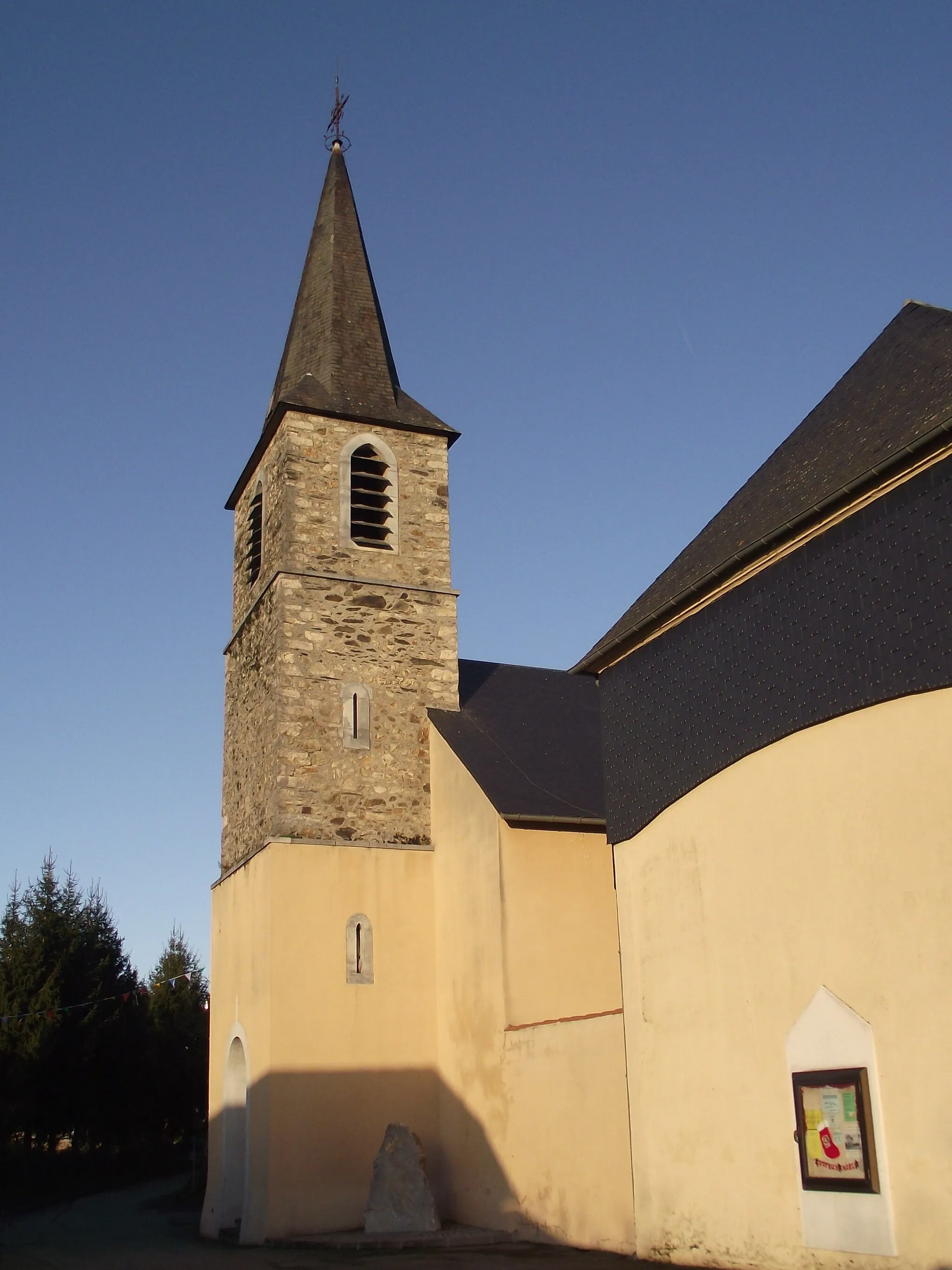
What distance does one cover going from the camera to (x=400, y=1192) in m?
13.8

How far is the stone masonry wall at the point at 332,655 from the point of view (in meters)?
16.4

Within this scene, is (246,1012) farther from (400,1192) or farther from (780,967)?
(780,967)

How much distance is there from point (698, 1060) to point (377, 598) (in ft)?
30.8

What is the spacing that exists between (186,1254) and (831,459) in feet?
35.9

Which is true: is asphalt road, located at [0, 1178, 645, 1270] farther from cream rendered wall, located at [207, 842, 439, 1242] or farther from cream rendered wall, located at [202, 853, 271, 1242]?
cream rendered wall, located at [207, 842, 439, 1242]

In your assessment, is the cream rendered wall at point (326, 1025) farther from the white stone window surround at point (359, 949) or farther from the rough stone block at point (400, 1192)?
the rough stone block at point (400, 1192)

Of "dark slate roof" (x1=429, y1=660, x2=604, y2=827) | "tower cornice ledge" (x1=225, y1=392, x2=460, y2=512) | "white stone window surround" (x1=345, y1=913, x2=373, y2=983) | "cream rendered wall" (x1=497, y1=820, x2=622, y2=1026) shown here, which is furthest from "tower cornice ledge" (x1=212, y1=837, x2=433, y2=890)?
"tower cornice ledge" (x1=225, y1=392, x2=460, y2=512)

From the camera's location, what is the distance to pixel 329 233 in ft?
70.0

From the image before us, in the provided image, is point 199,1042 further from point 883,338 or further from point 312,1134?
point 883,338

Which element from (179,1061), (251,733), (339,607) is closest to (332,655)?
(339,607)

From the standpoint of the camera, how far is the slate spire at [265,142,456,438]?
61.8 ft

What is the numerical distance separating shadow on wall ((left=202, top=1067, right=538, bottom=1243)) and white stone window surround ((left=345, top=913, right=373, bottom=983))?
1167mm

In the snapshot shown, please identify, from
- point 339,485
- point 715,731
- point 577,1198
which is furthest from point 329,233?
point 577,1198

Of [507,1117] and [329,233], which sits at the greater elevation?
[329,233]
